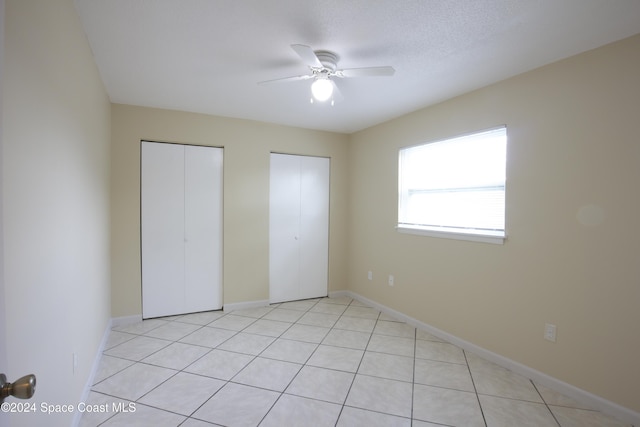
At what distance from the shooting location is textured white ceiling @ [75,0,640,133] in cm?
172

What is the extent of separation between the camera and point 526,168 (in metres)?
2.46

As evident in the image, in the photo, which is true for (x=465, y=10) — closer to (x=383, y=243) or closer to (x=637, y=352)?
(x=637, y=352)

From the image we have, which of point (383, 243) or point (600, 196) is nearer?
point (600, 196)

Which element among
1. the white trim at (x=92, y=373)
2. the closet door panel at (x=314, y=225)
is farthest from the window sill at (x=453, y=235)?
the white trim at (x=92, y=373)

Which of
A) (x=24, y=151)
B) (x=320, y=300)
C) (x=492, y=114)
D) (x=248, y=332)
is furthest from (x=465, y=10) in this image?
(x=320, y=300)

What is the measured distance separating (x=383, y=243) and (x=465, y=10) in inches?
108

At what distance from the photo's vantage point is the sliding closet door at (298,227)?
4188mm

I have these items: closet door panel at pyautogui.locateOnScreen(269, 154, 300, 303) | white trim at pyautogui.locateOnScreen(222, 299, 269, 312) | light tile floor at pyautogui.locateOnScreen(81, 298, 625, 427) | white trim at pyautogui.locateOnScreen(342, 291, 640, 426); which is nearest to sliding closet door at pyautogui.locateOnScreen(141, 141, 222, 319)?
white trim at pyautogui.locateOnScreen(222, 299, 269, 312)

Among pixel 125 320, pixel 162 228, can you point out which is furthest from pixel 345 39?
pixel 125 320

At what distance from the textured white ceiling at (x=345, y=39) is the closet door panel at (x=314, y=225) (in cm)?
152

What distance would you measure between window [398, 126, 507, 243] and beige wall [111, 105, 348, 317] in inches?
49.4

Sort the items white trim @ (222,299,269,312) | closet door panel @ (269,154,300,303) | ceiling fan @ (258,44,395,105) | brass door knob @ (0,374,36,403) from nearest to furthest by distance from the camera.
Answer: brass door knob @ (0,374,36,403), ceiling fan @ (258,44,395,105), white trim @ (222,299,269,312), closet door panel @ (269,154,300,303)

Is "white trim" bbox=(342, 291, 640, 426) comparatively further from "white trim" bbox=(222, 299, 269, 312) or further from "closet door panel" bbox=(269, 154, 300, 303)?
"white trim" bbox=(222, 299, 269, 312)

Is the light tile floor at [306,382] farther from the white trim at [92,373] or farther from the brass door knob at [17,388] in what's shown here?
the brass door knob at [17,388]
